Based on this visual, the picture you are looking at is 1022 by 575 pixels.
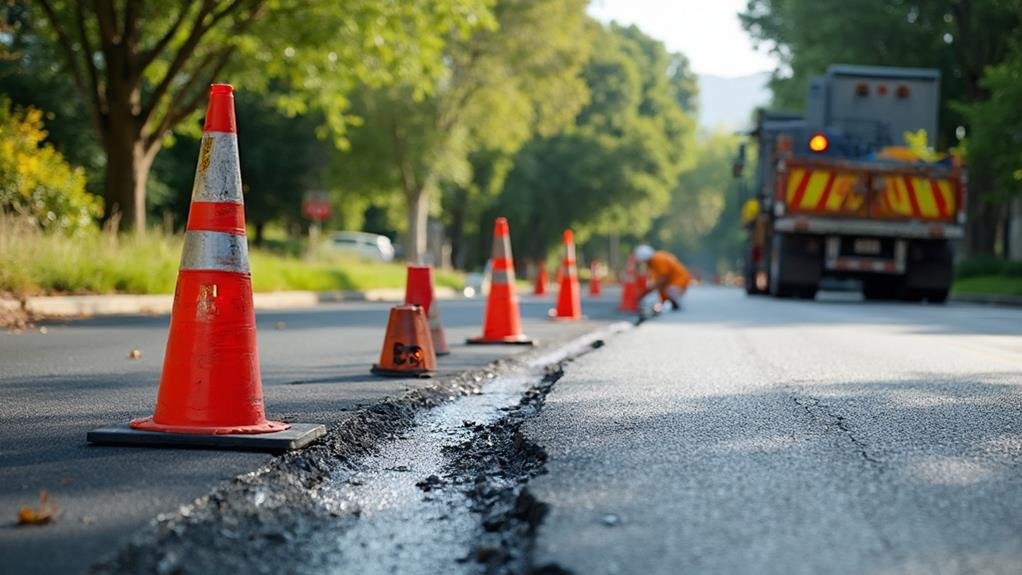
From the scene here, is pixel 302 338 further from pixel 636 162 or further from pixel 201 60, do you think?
pixel 636 162

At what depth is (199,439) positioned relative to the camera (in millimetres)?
4809

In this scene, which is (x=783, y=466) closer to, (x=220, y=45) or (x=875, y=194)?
(x=220, y=45)

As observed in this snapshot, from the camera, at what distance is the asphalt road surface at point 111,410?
3557 mm

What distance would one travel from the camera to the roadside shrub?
16.9 m

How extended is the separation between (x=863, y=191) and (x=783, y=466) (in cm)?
1719

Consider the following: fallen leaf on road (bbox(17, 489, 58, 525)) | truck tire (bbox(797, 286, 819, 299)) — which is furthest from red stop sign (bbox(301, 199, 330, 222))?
fallen leaf on road (bbox(17, 489, 58, 525))

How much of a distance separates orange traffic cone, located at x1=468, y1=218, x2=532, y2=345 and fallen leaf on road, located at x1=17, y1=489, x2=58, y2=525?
23.8 feet

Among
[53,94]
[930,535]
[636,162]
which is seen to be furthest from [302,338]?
[636,162]

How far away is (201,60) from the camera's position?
2089 cm

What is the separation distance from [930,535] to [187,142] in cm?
4086

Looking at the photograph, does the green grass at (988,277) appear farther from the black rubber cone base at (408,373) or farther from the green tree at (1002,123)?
the black rubber cone base at (408,373)

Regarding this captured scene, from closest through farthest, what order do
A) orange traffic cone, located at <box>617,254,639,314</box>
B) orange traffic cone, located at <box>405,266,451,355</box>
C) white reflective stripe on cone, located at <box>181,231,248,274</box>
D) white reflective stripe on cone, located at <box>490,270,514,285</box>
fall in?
1. white reflective stripe on cone, located at <box>181,231,248,274</box>
2. orange traffic cone, located at <box>405,266,451,355</box>
3. white reflective stripe on cone, located at <box>490,270,514,285</box>
4. orange traffic cone, located at <box>617,254,639,314</box>

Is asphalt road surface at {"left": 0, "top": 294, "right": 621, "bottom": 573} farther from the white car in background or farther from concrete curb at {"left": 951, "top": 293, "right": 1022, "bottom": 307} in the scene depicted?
the white car in background

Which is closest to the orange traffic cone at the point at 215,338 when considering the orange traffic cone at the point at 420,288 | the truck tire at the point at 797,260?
the orange traffic cone at the point at 420,288
